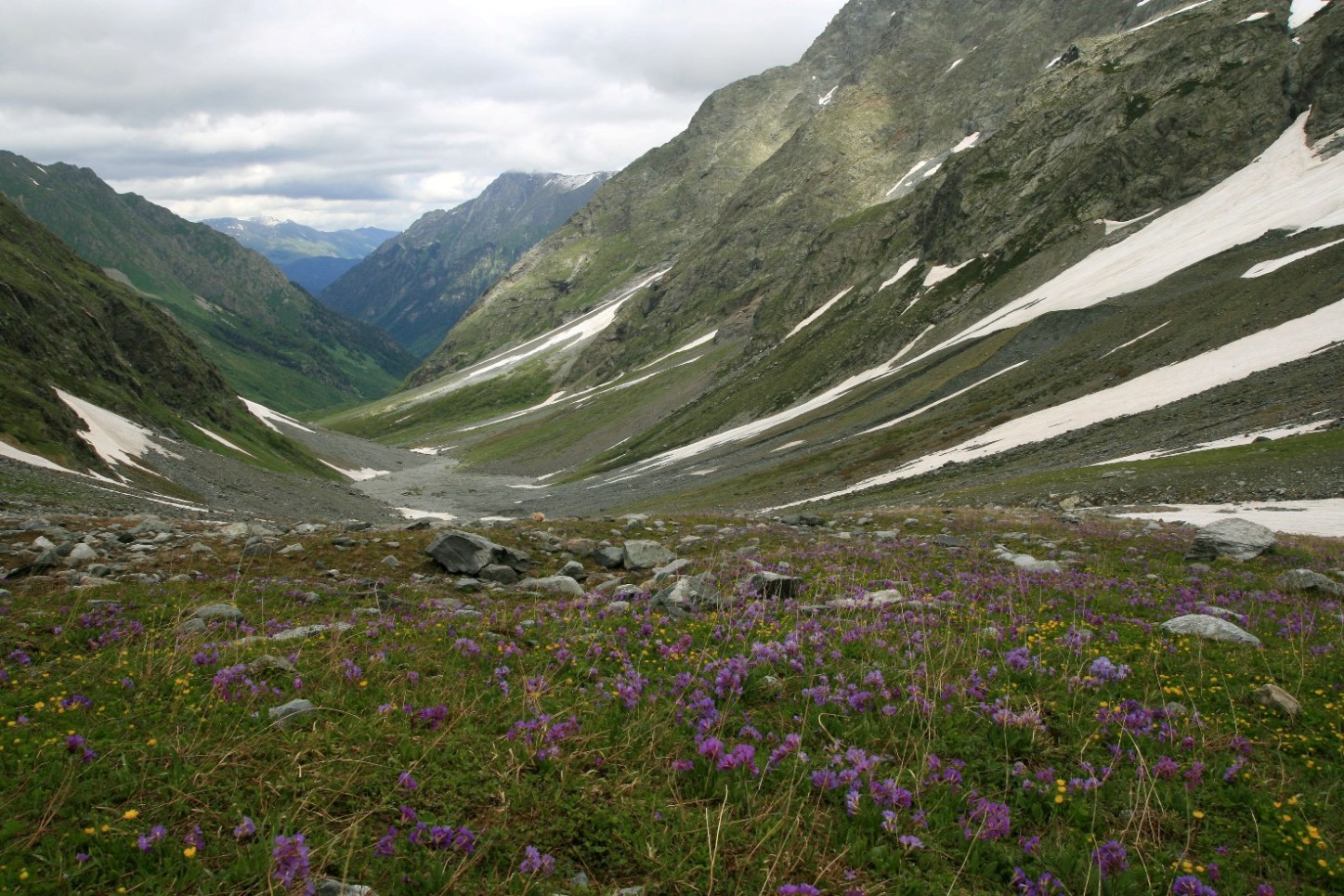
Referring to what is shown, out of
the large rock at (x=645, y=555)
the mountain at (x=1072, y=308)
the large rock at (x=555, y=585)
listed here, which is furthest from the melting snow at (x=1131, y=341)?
the large rock at (x=555, y=585)

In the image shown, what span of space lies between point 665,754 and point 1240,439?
3830cm

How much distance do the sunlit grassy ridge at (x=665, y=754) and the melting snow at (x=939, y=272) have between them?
102029 mm

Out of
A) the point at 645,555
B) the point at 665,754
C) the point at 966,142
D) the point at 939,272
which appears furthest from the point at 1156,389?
the point at 966,142

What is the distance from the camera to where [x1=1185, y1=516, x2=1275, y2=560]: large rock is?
50.0 ft

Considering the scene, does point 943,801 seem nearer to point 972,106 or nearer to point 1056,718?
point 1056,718

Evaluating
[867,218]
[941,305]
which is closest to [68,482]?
[941,305]

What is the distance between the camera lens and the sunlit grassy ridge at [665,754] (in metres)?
4.80

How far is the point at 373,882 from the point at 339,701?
2387mm

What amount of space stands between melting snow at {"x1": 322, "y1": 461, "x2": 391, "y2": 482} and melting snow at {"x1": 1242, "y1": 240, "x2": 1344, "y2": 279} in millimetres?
124296

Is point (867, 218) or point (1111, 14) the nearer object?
point (867, 218)

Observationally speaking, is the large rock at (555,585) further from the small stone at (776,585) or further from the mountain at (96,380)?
the mountain at (96,380)

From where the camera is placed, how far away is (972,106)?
639ft

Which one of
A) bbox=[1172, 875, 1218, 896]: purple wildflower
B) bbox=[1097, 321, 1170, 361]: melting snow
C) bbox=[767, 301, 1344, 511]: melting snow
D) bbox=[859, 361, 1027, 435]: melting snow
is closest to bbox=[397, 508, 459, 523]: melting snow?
bbox=[767, 301, 1344, 511]: melting snow

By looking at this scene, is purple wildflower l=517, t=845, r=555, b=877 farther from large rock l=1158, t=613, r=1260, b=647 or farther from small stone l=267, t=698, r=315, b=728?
large rock l=1158, t=613, r=1260, b=647
